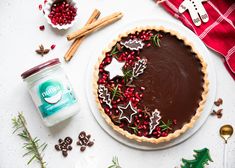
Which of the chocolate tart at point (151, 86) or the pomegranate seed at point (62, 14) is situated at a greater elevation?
the pomegranate seed at point (62, 14)

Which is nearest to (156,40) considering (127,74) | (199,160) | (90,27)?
(127,74)

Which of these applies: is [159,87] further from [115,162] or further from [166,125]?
[115,162]

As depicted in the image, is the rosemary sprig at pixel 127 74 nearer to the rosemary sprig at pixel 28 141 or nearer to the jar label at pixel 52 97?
the jar label at pixel 52 97

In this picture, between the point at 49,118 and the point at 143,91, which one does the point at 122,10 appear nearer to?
the point at 143,91

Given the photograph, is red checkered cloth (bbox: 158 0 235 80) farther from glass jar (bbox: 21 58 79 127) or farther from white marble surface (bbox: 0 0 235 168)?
glass jar (bbox: 21 58 79 127)

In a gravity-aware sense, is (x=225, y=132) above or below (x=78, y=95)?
below

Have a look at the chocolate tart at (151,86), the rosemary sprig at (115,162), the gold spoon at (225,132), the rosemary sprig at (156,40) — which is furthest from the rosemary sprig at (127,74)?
the gold spoon at (225,132)

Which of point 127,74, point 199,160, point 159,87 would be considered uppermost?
point 127,74
